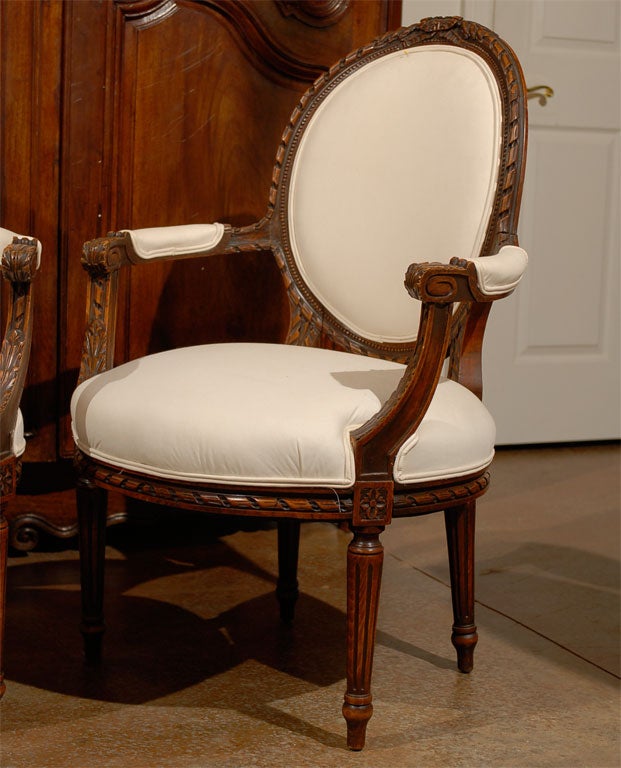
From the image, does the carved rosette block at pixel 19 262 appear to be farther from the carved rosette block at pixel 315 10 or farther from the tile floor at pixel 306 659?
the carved rosette block at pixel 315 10

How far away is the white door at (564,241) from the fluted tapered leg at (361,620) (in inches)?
69.9

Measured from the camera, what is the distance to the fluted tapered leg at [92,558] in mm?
1493

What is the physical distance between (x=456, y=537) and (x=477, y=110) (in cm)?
64

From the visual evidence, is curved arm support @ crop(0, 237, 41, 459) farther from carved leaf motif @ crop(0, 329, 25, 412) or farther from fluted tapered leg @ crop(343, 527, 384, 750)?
fluted tapered leg @ crop(343, 527, 384, 750)

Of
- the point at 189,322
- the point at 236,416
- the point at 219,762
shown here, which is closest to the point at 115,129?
the point at 189,322

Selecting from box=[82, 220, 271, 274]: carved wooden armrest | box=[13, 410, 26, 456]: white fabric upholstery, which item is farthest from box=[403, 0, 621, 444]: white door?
box=[13, 410, 26, 456]: white fabric upholstery

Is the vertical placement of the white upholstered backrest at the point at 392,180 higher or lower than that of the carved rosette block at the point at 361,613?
higher

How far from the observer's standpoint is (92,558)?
5.01 feet

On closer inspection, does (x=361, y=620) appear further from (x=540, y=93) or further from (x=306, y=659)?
(x=540, y=93)

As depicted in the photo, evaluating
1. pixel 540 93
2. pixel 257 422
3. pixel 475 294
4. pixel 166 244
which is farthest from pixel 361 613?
pixel 540 93

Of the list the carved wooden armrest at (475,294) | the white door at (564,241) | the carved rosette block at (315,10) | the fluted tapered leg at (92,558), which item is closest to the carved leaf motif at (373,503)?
the carved wooden armrest at (475,294)

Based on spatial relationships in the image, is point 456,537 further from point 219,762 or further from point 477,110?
point 477,110

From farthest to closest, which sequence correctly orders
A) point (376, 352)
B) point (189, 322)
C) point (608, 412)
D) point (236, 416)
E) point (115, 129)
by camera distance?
point (608, 412), point (189, 322), point (115, 129), point (376, 352), point (236, 416)

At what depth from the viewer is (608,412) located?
317cm
